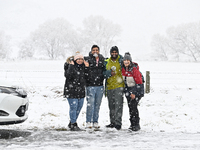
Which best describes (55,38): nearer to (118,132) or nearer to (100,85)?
(100,85)

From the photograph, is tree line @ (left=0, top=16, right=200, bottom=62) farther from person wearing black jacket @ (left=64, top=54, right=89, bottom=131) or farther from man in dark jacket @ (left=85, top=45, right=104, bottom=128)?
person wearing black jacket @ (left=64, top=54, right=89, bottom=131)

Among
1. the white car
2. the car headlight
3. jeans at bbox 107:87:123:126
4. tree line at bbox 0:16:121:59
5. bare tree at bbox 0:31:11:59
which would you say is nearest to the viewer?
the white car

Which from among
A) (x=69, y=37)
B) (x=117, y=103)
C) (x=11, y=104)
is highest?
(x=69, y=37)

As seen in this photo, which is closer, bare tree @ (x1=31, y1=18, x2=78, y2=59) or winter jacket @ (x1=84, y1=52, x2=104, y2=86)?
winter jacket @ (x1=84, y1=52, x2=104, y2=86)

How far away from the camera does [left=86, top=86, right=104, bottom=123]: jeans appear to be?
5008 millimetres

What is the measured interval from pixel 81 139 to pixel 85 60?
1.90 metres

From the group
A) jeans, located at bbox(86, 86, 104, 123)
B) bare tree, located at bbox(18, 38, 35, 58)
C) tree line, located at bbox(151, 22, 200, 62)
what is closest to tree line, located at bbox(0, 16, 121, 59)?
bare tree, located at bbox(18, 38, 35, 58)

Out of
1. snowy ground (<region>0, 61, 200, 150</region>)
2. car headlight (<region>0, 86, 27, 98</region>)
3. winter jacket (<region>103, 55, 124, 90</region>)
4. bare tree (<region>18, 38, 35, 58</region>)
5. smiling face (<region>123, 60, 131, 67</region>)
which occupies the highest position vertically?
bare tree (<region>18, 38, 35, 58</region>)

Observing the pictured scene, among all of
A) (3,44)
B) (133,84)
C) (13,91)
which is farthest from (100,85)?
(3,44)

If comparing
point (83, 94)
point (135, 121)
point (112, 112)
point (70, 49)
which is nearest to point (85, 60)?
point (83, 94)

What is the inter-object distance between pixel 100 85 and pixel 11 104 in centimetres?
206

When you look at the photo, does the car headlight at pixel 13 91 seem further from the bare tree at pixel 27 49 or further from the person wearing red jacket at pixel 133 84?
the bare tree at pixel 27 49

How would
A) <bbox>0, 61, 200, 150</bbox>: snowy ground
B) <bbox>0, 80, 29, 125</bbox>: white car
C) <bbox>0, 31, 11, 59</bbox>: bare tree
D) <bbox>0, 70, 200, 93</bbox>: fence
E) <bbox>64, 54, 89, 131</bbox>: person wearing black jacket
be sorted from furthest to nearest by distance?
<bbox>0, 31, 11, 59</bbox>: bare tree
<bbox>0, 70, 200, 93</bbox>: fence
<bbox>64, 54, 89, 131</bbox>: person wearing black jacket
<bbox>0, 80, 29, 125</bbox>: white car
<bbox>0, 61, 200, 150</bbox>: snowy ground

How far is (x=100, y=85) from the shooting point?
511cm
